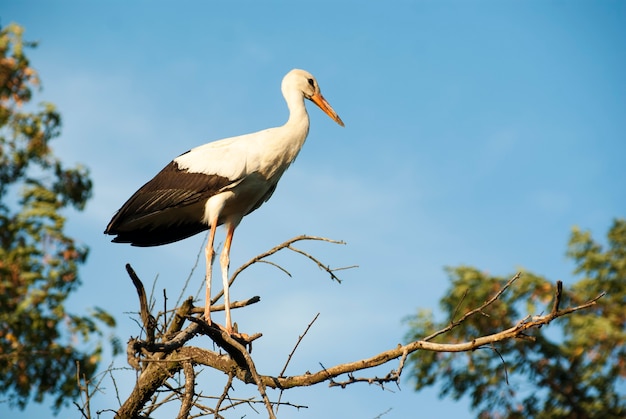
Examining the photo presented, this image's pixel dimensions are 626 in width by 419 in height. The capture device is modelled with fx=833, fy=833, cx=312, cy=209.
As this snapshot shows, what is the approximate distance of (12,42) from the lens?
16812 mm

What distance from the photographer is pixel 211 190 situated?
6105 mm

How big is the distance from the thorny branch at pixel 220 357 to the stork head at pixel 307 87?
2.25m

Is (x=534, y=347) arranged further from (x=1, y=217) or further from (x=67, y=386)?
(x=1, y=217)

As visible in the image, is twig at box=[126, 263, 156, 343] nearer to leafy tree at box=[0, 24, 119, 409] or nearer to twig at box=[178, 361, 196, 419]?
twig at box=[178, 361, 196, 419]

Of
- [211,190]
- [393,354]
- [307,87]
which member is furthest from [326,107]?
[393,354]

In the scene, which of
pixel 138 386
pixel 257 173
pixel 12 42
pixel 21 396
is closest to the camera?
pixel 138 386

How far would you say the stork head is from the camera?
7.04 m

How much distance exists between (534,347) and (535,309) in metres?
1.01

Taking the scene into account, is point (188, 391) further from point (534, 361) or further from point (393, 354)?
point (534, 361)

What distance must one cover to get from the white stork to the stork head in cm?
44

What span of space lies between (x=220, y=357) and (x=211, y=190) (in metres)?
1.68

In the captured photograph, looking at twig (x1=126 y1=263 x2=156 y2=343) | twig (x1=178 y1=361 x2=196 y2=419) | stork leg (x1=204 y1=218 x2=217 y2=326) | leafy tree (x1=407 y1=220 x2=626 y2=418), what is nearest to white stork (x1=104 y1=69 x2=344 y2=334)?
stork leg (x1=204 y1=218 x2=217 y2=326)

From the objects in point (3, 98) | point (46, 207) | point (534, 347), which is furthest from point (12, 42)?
point (534, 347)

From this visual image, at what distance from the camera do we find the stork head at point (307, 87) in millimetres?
7043
